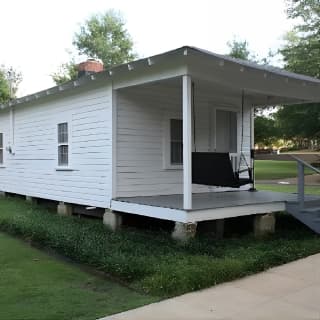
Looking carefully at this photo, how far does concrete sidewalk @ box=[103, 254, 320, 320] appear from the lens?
451cm

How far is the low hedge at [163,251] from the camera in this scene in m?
5.52

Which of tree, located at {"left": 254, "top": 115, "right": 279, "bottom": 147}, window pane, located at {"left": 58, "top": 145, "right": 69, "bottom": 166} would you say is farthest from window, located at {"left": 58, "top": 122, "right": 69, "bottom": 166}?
tree, located at {"left": 254, "top": 115, "right": 279, "bottom": 147}

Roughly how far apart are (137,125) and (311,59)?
16.6 m

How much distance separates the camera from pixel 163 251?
6.63 m

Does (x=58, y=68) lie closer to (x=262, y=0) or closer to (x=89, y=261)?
(x=262, y=0)

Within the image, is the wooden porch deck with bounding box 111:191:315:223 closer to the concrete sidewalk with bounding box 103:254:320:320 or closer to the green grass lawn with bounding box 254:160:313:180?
the concrete sidewalk with bounding box 103:254:320:320

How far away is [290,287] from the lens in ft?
17.8

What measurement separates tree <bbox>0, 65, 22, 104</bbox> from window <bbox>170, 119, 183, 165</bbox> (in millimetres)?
30306

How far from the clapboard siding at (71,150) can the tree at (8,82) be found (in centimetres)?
2567

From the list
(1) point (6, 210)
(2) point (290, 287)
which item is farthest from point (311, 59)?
(2) point (290, 287)

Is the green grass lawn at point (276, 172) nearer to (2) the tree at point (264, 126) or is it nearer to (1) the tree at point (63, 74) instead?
(2) the tree at point (264, 126)

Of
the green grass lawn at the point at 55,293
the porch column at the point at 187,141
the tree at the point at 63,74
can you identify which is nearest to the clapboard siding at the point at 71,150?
the porch column at the point at 187,141

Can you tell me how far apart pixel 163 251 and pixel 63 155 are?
5149mm


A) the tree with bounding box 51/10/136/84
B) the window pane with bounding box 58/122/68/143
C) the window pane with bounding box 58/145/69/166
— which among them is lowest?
the window pane with bounding box 58/145/69/166
